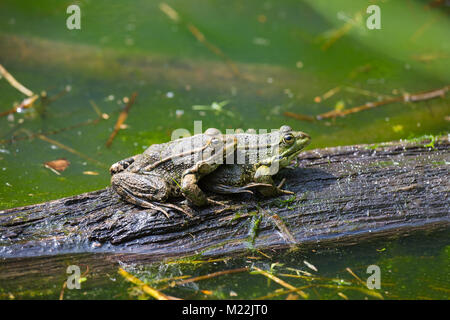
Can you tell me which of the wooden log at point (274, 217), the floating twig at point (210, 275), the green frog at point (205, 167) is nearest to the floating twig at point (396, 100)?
the wooden log at point (274, 217)

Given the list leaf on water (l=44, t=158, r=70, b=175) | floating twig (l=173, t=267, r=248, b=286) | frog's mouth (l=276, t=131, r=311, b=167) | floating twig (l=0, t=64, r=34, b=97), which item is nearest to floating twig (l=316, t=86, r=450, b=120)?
frog's mouth (l=276, t=131, r=311, b=167)

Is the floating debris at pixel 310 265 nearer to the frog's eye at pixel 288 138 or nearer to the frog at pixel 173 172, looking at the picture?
the frog at pixel 173 172

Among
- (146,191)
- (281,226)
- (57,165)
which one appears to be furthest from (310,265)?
(57,165)

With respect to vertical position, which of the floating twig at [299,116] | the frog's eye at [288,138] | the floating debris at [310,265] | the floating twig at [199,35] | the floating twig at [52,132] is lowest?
the floating debris at [310,265]

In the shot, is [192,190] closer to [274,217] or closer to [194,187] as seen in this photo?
[194,187]

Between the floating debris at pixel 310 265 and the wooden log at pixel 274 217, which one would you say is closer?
the wooden log at pixel 274 217

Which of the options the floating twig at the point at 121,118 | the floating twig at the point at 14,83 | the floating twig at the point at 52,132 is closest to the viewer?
the floating twig at the point at 52,132

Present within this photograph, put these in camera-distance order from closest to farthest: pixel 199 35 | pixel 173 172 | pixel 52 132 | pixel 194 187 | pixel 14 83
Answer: pixel 194 187, pixel 173 172, pixel 52 132, pixel 14 83, pixel 199 35
